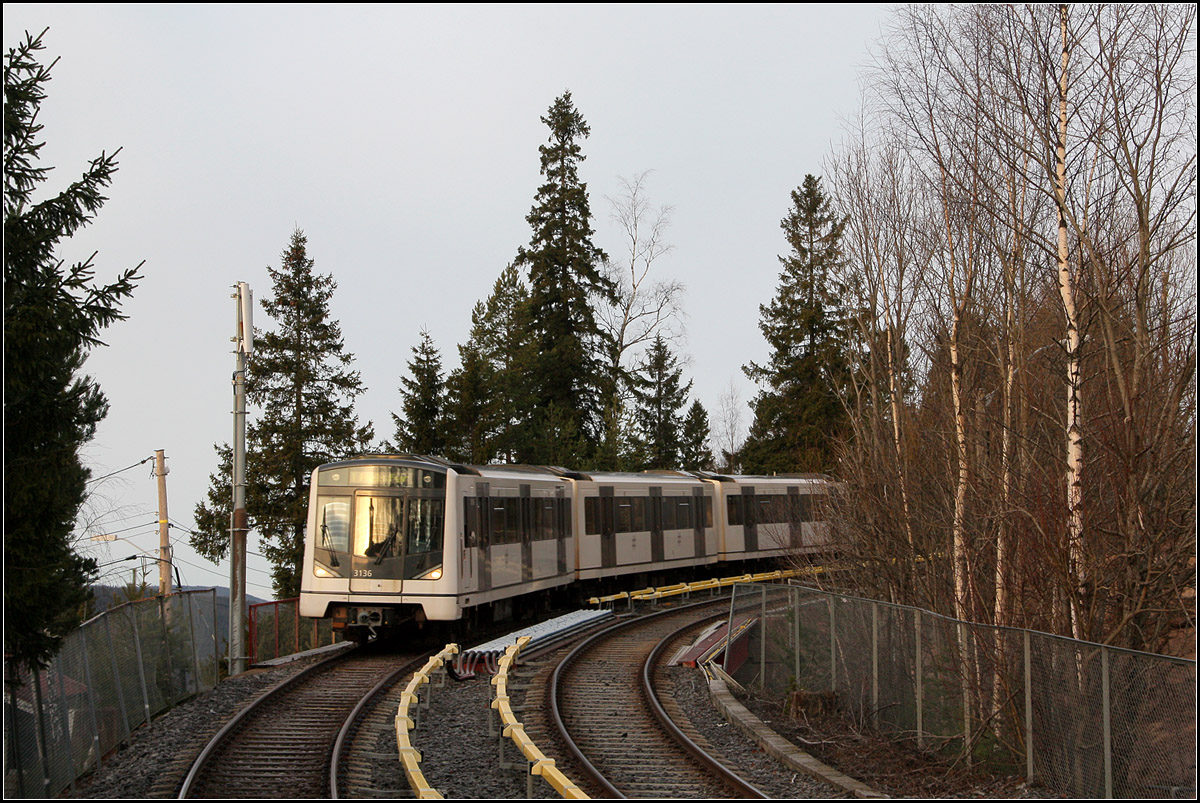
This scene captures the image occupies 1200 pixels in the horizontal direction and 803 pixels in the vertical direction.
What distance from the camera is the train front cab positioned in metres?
16.6

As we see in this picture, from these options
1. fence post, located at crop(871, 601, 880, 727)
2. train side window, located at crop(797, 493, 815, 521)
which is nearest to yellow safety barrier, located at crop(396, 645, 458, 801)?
fence post, located at crop(871, 601, 880, 727)

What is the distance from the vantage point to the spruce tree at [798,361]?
41.9m

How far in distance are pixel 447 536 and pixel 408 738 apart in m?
6.90

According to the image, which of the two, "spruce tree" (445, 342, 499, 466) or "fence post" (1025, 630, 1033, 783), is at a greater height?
"spruce tree" (445, 342, 499, 466)

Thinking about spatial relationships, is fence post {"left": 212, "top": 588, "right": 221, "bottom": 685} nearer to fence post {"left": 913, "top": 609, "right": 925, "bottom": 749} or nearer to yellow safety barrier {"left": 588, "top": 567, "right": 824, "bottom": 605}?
yellow safety barrier {"left": 588, "top": 567, "right": 824, "bottom": 605}

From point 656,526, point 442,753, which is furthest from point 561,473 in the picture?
point 442,753

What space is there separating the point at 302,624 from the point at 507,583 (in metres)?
9.02

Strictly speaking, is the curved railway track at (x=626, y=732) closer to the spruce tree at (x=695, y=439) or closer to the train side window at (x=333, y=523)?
the train side window at (x=333, y=523)

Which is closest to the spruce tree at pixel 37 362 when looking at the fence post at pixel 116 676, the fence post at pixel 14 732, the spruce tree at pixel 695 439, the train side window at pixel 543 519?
the fence post at pixel 14 732

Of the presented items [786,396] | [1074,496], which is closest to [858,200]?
[1074,496]

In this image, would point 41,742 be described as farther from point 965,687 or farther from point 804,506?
point 804,506

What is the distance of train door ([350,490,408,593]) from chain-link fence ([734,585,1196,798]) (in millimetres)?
6055

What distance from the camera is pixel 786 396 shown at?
44094mm

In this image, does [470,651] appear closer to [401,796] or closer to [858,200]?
[401,796]
